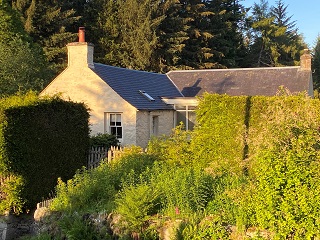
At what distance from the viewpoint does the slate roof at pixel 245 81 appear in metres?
26.1

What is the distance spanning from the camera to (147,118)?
2309 cm

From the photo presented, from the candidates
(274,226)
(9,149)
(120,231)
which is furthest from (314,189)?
(9,149)

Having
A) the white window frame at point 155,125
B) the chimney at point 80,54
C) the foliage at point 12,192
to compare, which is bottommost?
the foliage at point 12,192

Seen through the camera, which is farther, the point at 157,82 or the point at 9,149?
the point at 157,82

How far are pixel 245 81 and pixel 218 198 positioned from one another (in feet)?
64.6

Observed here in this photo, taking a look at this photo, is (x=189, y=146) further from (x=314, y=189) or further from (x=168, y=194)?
(x=314, y=189)

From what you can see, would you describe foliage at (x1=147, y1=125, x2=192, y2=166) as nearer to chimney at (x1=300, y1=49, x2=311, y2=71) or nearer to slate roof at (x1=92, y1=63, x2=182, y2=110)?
slate roof at (x1=92, y1=63, x2=182, y2=110)

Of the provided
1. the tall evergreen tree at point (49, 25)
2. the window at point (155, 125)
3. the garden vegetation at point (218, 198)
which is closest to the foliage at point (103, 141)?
the garden vegetation at point (218, 198)

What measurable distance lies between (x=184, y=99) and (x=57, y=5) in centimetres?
2170

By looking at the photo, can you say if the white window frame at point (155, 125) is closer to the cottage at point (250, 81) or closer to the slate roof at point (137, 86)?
the slate roof at point (137, 86)

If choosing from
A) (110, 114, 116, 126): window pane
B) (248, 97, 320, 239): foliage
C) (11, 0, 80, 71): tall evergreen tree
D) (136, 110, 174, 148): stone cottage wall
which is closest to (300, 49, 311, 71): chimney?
(136, 110, 174, 148): stone cottage wall

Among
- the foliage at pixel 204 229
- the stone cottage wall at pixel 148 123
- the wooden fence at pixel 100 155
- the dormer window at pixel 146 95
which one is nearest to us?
the foliage at pixel 204 229

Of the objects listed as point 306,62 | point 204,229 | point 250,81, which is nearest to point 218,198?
point 204,229

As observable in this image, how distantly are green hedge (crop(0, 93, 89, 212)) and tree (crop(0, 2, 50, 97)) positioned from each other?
24.0 feet
